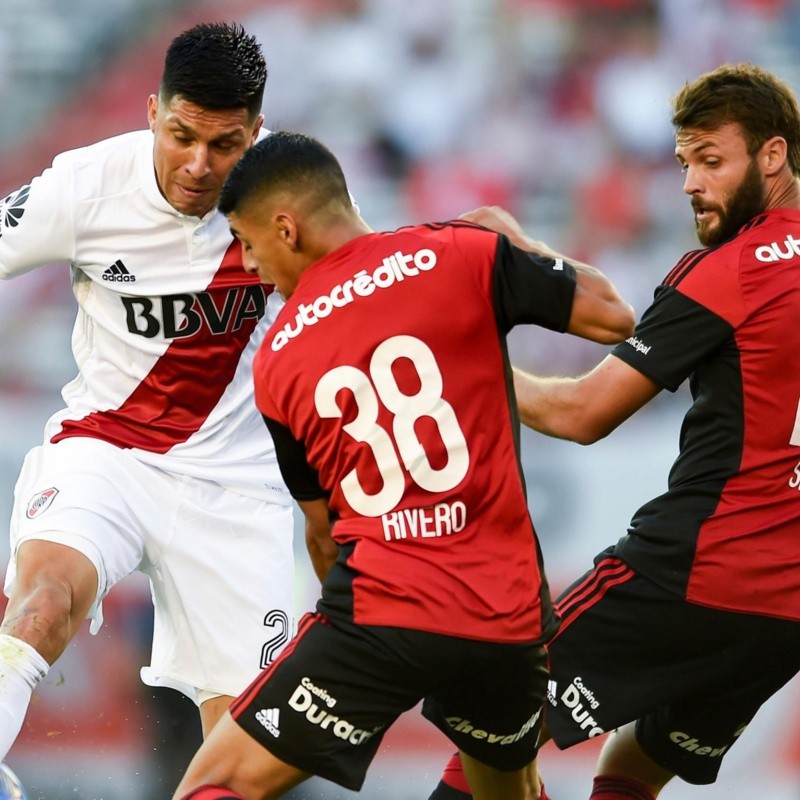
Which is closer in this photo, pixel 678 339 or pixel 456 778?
pixel 678 339

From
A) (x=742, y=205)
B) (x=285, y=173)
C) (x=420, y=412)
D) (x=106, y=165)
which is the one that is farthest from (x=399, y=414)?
(x=106, y=165)

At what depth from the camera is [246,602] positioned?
4.39m

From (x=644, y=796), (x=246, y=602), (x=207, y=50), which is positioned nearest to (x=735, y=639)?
(x=644, y=796)

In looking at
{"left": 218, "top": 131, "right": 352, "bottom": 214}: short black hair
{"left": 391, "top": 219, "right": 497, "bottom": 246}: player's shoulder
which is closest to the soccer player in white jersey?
{"left": 218, "top": 131, "right": 352, "bottom": 214}: short black hair

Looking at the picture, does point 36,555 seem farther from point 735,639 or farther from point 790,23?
point 790,23

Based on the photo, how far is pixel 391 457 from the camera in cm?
306

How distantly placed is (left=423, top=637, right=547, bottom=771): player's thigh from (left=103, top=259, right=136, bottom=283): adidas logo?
1637mm

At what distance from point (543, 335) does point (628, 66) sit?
160cm

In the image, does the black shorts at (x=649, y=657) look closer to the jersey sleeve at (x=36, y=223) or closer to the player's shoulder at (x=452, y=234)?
the player's shoulder at (x=452, y=234)

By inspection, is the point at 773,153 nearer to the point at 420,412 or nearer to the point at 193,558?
the point at 420,412

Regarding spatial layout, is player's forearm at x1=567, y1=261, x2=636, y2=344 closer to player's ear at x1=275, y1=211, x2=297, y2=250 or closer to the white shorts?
player's ear at x1=275, y1=211, x2=297, y2=250

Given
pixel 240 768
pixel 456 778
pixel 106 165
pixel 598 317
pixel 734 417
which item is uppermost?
pixel 106 165

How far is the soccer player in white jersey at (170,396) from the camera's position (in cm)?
402

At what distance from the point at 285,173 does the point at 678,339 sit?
116cm
